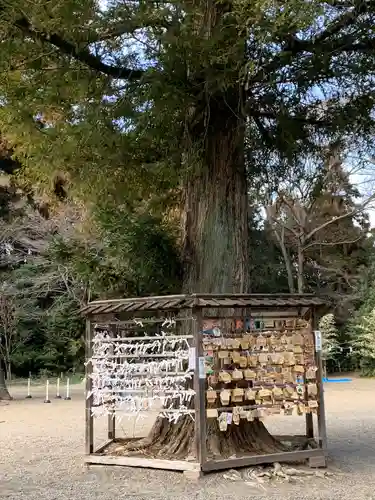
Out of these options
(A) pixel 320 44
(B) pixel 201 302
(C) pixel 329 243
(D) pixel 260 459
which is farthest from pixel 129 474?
(C) pixel 329 243

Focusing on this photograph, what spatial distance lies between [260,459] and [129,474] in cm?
133

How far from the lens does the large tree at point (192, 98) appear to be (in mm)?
5707

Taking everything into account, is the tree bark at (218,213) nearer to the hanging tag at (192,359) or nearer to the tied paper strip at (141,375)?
the tied paper strip at (141,375)

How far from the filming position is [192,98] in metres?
6.22

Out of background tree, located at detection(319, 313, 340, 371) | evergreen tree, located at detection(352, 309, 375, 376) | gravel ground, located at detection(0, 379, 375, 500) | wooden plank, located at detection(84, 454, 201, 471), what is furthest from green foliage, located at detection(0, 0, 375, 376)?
evergreen tree, located at detection(352, 309, 375, 376)

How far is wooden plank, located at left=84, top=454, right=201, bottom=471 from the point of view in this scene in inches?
229

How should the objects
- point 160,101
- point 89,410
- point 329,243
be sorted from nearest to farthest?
point 160,101 < point 89,410 < point 329,243

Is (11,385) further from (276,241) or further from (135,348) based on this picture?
(135,348)

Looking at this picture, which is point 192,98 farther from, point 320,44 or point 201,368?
point 201,368

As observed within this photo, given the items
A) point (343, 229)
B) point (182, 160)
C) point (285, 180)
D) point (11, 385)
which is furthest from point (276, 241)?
point (182, 160)

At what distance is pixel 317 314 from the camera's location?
672cm

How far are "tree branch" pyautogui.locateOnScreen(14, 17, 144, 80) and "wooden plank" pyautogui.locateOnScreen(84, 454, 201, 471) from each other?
3988 mm

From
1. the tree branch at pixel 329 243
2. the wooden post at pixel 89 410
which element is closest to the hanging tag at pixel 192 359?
the wooden post at pixel 89 410

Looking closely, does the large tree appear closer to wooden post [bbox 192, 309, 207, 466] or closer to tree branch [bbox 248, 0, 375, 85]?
tree branch [bbox 248, 0, 375, 85]
